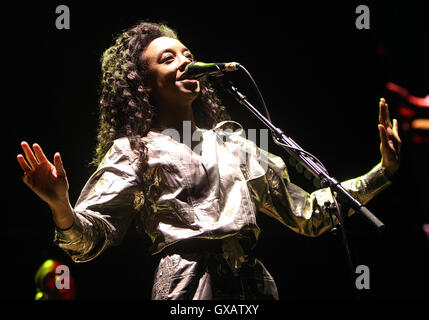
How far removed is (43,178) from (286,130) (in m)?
1.93

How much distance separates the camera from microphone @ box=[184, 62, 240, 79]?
1.61m

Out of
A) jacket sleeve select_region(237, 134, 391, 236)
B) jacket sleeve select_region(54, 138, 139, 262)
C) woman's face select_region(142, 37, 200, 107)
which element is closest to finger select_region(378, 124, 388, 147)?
jacket sleeve select_region(237, 134, 391, 236)

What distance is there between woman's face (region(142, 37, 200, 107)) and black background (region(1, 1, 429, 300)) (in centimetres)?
83

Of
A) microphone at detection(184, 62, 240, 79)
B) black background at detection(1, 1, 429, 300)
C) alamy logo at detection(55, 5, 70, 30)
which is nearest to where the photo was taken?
microphone at detection(184, 62, 240, 79)

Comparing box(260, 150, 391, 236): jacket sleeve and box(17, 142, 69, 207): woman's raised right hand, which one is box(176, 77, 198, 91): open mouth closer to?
box(260, 150, 391, 236): jacket sleeve

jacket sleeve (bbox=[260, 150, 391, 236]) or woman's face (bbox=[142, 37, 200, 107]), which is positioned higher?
woman's face (bbox=[142, 37, 200, 107])

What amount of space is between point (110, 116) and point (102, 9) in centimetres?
96

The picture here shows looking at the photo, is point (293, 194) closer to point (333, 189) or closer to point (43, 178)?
point (333, 189)

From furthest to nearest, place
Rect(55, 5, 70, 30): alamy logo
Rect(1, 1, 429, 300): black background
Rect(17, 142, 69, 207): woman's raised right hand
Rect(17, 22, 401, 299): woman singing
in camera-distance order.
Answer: Rect(1, 1, 429, 300): black background → Rect(55, 5, 70, 30): alamy logo → Rect(17, 22, 401, 299): woman singing → Rect(17, 142, 69, 207): woman's raised right hand

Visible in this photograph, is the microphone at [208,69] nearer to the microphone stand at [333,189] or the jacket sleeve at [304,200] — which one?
the microphone stand at [333,189]

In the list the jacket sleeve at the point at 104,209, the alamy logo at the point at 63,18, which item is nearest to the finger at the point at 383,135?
the jacket sleeve at the point at 104,209

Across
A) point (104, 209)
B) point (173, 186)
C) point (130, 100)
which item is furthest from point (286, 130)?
point (104, 209)

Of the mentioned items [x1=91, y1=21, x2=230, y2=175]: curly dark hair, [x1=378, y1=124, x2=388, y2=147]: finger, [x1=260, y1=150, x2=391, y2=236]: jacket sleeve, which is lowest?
[x1=260, y1=150, x2=391, y2=236]: jacket sleeve

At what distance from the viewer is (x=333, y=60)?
2883mm
